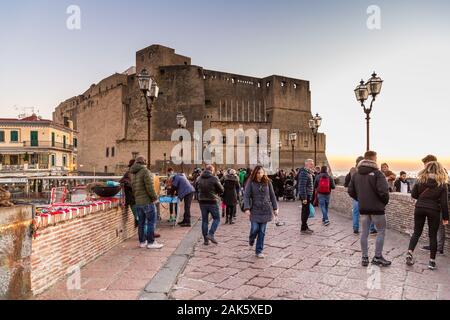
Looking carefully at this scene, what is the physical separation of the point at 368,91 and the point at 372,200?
19.6 ft

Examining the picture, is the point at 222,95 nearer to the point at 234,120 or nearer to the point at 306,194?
the point at 234,120

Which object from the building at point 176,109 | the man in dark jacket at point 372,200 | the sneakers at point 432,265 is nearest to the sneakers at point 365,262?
the man in dark jacket at point 372,200

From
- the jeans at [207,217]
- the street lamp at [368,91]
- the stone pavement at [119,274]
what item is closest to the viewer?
the stone pavement at [119,274]

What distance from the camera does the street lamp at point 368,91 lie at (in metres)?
9.78

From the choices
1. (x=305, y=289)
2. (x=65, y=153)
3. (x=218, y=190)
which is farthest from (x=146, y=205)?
(x=65, y=153)

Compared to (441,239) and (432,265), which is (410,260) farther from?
(441,239)

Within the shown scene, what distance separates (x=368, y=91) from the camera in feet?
32.9

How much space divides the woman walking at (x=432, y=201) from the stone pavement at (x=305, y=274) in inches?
14.8

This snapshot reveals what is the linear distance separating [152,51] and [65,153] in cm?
1631

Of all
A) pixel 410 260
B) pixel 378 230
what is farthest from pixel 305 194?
pixel 410 260

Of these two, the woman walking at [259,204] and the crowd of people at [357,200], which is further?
the woman walking at [259,204]

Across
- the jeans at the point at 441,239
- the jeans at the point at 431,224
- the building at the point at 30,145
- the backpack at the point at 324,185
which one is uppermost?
the building at the point at 30,145

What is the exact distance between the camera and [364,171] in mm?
5133

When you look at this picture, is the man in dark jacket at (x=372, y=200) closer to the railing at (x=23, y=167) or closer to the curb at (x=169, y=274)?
the curb at (x=169, y=274)
